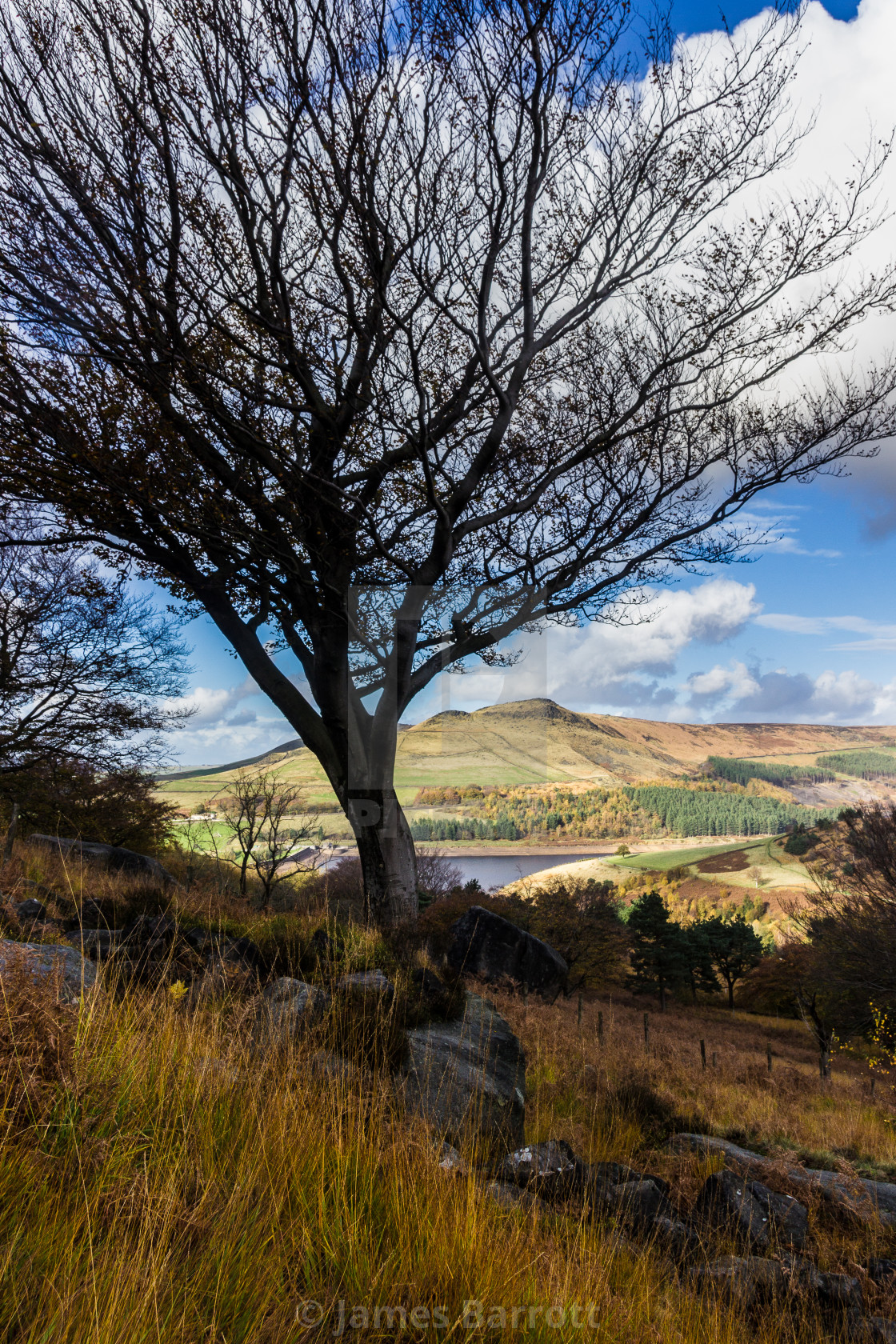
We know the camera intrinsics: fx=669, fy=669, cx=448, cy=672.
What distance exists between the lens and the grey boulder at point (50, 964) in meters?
3.34

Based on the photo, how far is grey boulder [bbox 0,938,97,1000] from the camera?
334 centimetres

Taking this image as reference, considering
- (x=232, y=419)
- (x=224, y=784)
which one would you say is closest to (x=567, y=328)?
(x=232, y=419)

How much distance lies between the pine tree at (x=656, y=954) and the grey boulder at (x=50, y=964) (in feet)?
165

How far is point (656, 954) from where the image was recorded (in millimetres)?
50031

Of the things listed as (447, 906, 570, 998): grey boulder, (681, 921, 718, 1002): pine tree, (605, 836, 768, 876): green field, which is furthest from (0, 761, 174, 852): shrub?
(605, 836, 768, 876): green field

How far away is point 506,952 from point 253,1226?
18900 mm

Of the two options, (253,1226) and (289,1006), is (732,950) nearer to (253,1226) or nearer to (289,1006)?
(289,1006)

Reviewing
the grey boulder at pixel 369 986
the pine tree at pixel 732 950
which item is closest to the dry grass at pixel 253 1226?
the grey boulder at pixel 369 986

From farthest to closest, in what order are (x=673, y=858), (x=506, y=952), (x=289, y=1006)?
(x=673, y=858)
(x=506, y=952)
(x=289, y=1006)

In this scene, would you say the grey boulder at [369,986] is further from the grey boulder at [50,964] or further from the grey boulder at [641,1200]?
the grey boulder at [641,1200]

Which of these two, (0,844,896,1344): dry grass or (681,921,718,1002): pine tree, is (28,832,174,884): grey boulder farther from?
(681,921,718,1002): pine tree

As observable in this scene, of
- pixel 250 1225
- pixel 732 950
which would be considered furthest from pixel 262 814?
pixel 732 950

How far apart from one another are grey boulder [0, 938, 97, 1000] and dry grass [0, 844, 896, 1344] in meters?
0.25

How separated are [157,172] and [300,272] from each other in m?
1.96
